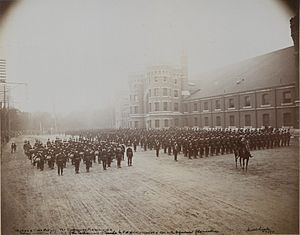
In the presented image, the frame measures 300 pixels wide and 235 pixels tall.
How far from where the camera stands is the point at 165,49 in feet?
20.5

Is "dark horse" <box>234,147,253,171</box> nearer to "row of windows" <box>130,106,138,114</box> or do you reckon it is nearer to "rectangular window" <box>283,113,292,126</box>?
"rectangular window" <box>283,113,292,126</box>

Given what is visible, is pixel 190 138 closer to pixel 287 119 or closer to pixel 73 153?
pixel 287 119

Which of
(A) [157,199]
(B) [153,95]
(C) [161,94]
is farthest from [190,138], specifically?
(A) [157,199]

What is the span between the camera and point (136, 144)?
9734mm

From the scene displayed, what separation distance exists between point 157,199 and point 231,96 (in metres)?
6.60

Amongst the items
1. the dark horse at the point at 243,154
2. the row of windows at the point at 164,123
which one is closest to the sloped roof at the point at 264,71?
the row of windows at the point at 164,123

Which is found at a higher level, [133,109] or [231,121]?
[133,109]

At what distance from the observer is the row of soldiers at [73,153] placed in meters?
6.89

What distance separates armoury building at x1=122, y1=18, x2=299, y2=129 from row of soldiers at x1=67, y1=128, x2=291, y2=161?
0.96 ft

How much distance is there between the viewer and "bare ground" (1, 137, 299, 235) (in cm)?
504

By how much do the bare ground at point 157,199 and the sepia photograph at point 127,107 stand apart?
0.02 meters

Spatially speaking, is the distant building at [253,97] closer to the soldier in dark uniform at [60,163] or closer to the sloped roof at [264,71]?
the sloped roof at [264,71]

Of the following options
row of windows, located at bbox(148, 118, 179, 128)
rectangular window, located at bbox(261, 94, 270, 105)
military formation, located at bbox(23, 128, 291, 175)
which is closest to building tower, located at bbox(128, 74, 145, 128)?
row of windows, located at bbox(148, 118, 179, 128)

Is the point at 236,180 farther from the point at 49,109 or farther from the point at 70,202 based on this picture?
the point at 49,109
